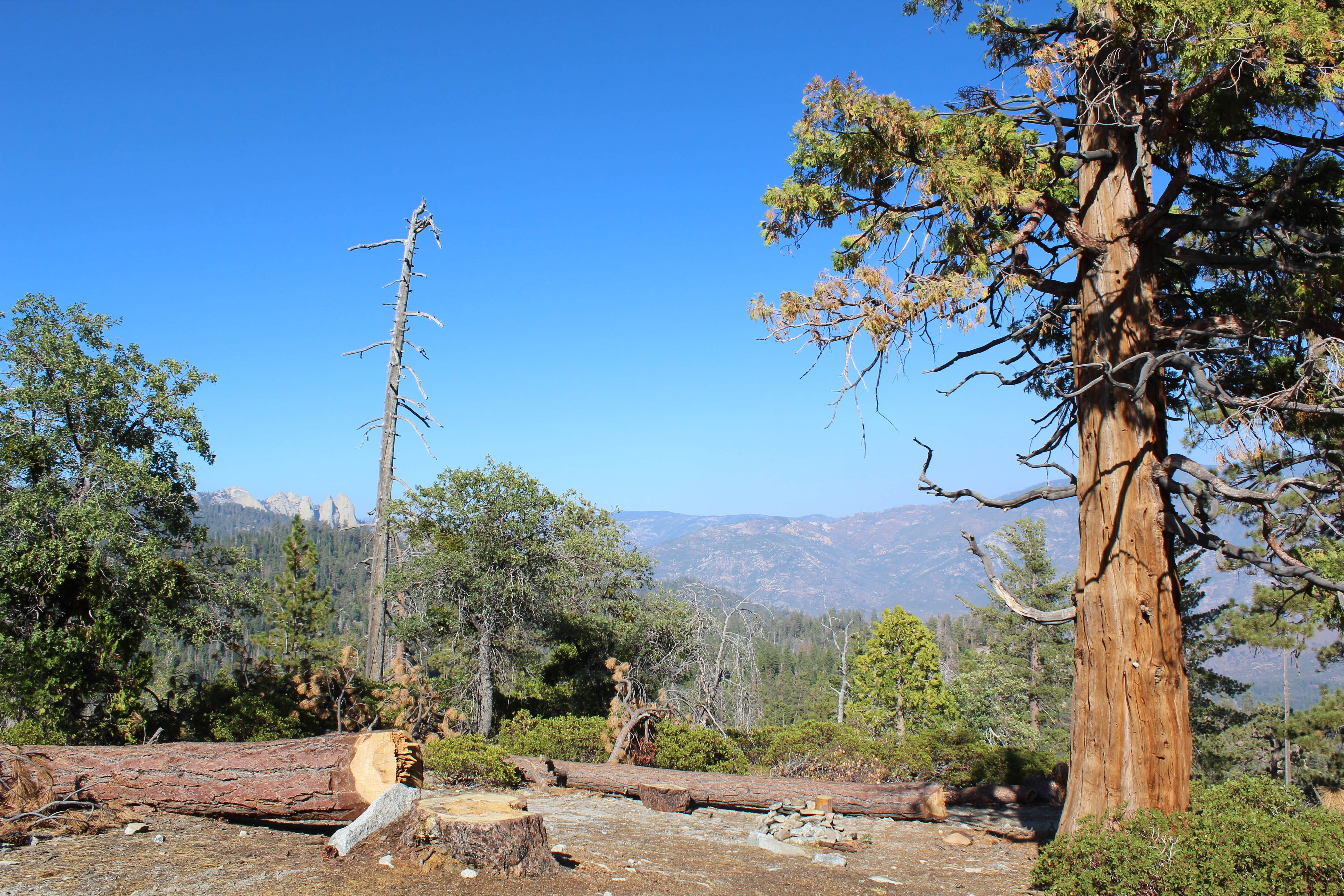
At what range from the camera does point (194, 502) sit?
39.7 feet

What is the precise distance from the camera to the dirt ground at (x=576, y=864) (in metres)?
4.98

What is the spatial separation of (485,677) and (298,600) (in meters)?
30.3

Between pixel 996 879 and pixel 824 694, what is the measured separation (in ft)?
159

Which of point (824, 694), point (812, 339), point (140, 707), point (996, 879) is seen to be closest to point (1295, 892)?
point (996, 879)

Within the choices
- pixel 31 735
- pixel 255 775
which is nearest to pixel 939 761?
pixel 255 775

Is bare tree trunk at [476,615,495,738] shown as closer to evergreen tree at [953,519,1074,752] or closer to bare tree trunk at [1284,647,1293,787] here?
bare tree trunk at [1284,647,1293,787]

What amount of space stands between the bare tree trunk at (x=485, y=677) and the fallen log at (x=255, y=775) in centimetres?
814

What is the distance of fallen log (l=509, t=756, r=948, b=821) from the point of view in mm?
9445

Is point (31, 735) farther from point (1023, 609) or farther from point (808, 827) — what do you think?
point (1023, 609)

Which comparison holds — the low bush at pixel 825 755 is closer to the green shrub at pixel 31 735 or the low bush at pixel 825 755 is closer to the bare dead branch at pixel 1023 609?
the bare dead branch at pixel 1023 609

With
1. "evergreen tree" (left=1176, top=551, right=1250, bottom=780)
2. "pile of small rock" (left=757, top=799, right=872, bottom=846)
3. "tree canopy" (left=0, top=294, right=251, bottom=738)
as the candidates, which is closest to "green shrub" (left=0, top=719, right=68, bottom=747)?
"tree canopy" (left=0, top=294, right=251, bottom=738)

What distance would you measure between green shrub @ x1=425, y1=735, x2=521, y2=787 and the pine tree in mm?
23374

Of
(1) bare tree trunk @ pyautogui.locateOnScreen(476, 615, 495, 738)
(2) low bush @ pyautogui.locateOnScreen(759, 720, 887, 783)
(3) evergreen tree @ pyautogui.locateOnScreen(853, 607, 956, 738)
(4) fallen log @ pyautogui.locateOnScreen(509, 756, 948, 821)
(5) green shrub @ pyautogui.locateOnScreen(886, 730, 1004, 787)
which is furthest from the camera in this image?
(3) evergreen tree @ pyautogui.locateOnScreen(853, 607, 956, 738)

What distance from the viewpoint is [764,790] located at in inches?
385
